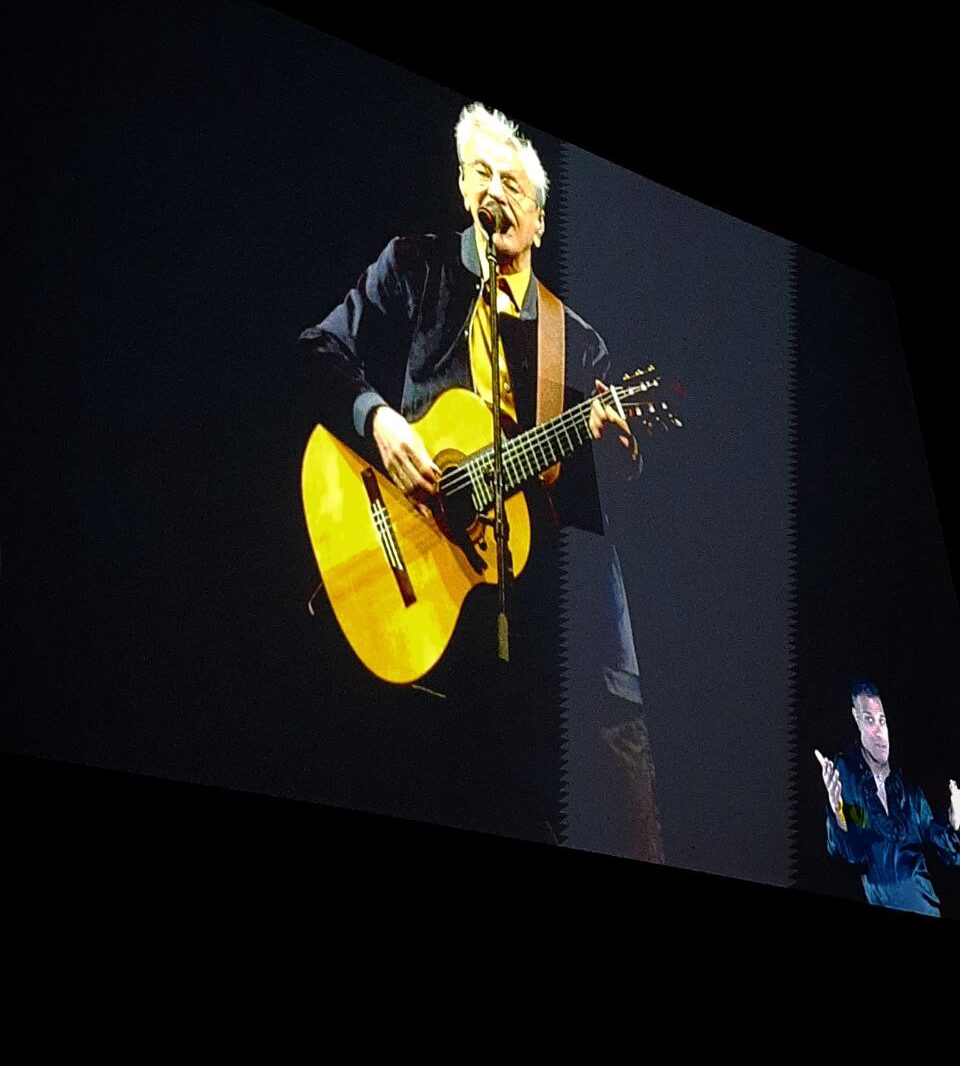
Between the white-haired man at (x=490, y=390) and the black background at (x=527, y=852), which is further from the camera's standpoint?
the white-haired man at (x=490, y=390)

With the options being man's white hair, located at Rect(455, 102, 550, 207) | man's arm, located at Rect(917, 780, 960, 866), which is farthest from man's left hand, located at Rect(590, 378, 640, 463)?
man's arm, located at Rect(917, 780, 960, 866)

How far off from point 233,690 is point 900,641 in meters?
1.56

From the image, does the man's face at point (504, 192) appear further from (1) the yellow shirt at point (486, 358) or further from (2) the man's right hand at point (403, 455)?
(2) the man's right hand at point (403, 455)

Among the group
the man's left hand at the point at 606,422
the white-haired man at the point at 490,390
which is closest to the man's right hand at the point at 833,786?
the white-haired man at the point at 490,390

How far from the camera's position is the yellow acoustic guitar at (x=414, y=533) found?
2531 millimetres

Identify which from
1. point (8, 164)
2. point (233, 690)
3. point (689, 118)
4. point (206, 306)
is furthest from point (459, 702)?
point (689, 118)

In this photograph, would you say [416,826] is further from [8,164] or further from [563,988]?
[8,164]

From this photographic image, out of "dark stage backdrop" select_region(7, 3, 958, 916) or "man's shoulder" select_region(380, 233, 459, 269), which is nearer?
"dark stage backdrop" select_region(7, 3, 958, 916)

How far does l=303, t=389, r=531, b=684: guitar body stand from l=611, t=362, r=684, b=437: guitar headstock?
0.42 m

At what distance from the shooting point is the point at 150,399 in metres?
2.42

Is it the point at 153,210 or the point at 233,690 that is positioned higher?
the point at 153,210

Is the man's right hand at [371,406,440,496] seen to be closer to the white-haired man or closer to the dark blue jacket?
the white-haired man

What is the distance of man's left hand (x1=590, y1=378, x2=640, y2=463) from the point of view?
2.95 meters

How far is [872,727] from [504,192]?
4.16 ft
